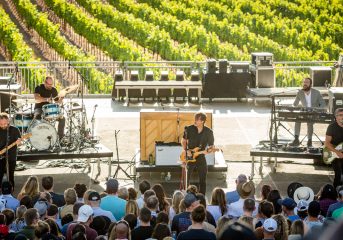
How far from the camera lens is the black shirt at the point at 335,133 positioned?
52.6 ft

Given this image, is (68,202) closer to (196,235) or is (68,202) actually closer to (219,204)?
(219,204)

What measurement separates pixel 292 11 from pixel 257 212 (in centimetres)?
3872

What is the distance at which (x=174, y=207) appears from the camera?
1208cm

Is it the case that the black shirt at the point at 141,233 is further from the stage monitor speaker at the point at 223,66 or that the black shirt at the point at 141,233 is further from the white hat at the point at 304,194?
the stage monitor speaker at the point at 223,66

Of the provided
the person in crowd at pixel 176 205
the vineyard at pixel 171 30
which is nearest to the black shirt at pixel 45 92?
the person in crowd at pixel 176 205

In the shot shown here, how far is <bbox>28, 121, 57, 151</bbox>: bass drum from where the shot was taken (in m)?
17.0

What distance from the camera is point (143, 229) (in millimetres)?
10367

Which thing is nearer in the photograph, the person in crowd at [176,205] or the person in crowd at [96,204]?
the person in crowd at [96,204]

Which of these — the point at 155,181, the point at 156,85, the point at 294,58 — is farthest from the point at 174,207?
the point at 294,58

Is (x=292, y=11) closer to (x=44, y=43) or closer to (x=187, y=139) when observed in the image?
(x=44, y=43)

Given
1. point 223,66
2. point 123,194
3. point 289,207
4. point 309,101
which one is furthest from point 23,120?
point 223,66

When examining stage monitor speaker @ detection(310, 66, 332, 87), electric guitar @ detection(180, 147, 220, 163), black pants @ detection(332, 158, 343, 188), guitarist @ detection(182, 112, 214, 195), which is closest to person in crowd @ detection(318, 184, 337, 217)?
electric guitar @ detection(180, 147, 220, 163)

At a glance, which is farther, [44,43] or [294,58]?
[44,43]

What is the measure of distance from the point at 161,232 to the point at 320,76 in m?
18.1
